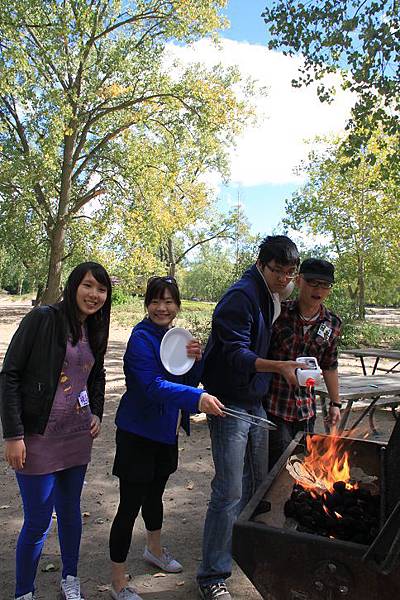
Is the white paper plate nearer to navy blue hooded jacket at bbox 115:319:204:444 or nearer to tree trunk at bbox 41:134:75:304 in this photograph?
navy blue hooded jacket at bbox 115:319:204:444

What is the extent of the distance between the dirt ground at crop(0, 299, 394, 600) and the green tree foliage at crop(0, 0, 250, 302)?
1107 cm

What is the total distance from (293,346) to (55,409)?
1456 millimetres

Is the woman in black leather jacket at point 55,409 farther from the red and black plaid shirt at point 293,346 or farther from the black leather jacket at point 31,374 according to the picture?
the red and black plaid shirt at point 293,346

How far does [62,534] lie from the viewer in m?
2.72

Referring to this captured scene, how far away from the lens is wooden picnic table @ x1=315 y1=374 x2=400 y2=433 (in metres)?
5.07

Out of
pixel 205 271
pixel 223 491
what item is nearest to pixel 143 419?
pixel 223 491

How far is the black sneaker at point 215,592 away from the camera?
279 centimetres

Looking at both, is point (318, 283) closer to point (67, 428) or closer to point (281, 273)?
point (281, 273)

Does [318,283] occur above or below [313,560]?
above

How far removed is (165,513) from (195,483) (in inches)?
26.6

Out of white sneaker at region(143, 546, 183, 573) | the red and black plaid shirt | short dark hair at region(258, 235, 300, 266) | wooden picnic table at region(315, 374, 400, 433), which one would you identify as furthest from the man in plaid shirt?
wooden picnic table at region(315, 374, 400, 433)

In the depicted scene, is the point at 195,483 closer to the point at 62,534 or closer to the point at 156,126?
the point at 62,534

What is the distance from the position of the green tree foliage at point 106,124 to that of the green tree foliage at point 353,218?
657 cm

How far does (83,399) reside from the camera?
270 cm
